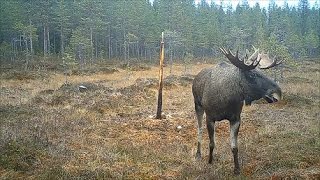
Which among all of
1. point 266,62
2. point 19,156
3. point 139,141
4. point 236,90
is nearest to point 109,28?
point 139,141

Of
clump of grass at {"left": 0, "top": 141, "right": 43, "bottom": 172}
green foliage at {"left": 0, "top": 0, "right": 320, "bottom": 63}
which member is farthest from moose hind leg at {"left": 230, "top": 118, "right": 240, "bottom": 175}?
green foliage at {"left": 0, "top": 0, "right": 320, "bottom": 63}

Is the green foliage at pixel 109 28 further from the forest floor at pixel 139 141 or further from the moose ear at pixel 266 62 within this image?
the moose ear at pixel 266 62

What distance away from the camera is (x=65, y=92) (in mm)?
21078

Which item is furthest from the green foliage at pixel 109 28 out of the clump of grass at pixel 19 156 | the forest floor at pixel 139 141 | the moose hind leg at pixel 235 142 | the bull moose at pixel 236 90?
the moose hind leg at pixel 235 142

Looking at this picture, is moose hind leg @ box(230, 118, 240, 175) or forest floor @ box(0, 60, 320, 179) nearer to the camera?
forest floor @ box(0, 60, 320, 179)

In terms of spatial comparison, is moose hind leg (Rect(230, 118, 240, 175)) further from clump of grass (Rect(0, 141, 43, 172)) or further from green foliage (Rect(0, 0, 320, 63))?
green foliage (Rect(0, 0, 320, 63))

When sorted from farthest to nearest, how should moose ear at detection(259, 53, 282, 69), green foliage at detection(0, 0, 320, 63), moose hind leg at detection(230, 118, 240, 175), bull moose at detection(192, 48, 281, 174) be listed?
green foliage at detection(0, 0, 320, 63), moose ear at detection(259, 53, 282, 69), moose hind leg at detection(230, 118, 240, 175), bull moose at detection(192, 48, 281, 174)

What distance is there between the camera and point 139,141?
10977mm

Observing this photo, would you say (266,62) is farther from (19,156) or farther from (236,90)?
(19,156)

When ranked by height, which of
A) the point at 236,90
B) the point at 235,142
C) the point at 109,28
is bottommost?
the point at 235,142

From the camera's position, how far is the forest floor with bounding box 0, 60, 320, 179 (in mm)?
7590

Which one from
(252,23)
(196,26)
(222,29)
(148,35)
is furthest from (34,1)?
(252,23)

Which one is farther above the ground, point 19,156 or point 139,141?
point 19,156

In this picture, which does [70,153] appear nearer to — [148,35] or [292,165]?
[292,165]
